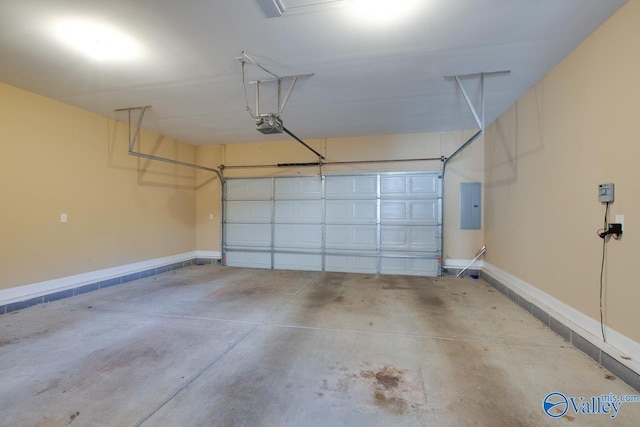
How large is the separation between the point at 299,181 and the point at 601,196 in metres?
5.09

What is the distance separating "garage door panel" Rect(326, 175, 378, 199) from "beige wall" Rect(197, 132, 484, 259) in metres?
0.17

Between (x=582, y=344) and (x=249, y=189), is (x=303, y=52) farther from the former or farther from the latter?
(x=249, y=189)

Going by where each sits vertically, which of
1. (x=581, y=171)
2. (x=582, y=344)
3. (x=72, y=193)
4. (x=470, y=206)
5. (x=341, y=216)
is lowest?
(x=582, y=344)

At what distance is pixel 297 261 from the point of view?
658 cm

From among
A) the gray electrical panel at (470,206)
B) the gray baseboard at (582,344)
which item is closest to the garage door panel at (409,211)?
the gray electrical panel at (470,206)

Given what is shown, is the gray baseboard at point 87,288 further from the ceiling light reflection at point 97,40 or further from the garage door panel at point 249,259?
the ceiling light reflection at point 97,40

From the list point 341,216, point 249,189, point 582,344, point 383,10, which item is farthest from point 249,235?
point 582,344

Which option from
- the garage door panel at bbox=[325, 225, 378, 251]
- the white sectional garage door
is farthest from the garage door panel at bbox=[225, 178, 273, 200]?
the garage door panel at bbox=[325, 225, 378, 251]

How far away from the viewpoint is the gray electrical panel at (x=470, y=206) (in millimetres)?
5707

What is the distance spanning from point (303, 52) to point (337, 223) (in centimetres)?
396

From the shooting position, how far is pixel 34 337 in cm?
295

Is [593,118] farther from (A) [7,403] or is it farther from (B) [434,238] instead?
(A) [7,403]

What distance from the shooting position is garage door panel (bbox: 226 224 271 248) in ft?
22.2

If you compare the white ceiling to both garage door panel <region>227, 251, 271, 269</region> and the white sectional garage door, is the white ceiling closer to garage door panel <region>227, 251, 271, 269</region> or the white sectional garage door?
the white sectional garage door
